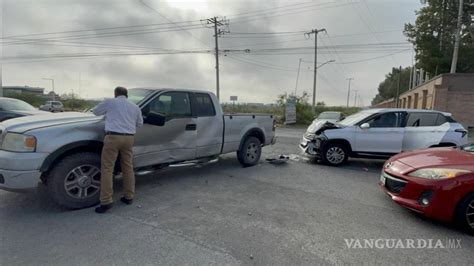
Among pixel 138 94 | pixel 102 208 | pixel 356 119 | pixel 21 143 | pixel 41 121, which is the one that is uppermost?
pixel 138 94

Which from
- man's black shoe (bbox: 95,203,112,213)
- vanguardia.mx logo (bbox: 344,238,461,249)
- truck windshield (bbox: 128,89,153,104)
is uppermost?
truck windshield (bbox: 128,89,153,104)

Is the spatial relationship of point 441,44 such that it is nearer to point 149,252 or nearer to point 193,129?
point 193,129

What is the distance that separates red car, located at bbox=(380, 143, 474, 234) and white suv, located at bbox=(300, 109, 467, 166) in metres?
2.82

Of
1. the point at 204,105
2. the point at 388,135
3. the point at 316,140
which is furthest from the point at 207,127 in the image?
the point at 388,135

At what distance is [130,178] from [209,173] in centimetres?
234

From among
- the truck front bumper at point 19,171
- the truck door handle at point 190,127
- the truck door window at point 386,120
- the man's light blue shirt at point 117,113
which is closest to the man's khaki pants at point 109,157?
the man's light blue shirt at point 117,113

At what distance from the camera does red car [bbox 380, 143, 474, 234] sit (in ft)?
11.9

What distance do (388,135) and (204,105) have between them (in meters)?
4.87

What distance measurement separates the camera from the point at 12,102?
983 centimetres

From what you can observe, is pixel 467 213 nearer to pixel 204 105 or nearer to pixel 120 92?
pixel 204 105

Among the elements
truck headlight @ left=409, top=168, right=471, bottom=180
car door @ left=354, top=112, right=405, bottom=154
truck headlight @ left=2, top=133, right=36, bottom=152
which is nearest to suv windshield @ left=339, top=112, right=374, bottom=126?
car door @ left=354, top=112, right=405, bottom=154

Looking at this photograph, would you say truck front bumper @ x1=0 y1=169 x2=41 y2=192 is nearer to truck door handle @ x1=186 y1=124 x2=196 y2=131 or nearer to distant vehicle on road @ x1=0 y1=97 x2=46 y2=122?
truck door handle @ x1=186 y1=124 x2=196 y2=131

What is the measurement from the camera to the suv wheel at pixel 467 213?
11.9 ft

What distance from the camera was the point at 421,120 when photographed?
7.40 metres
